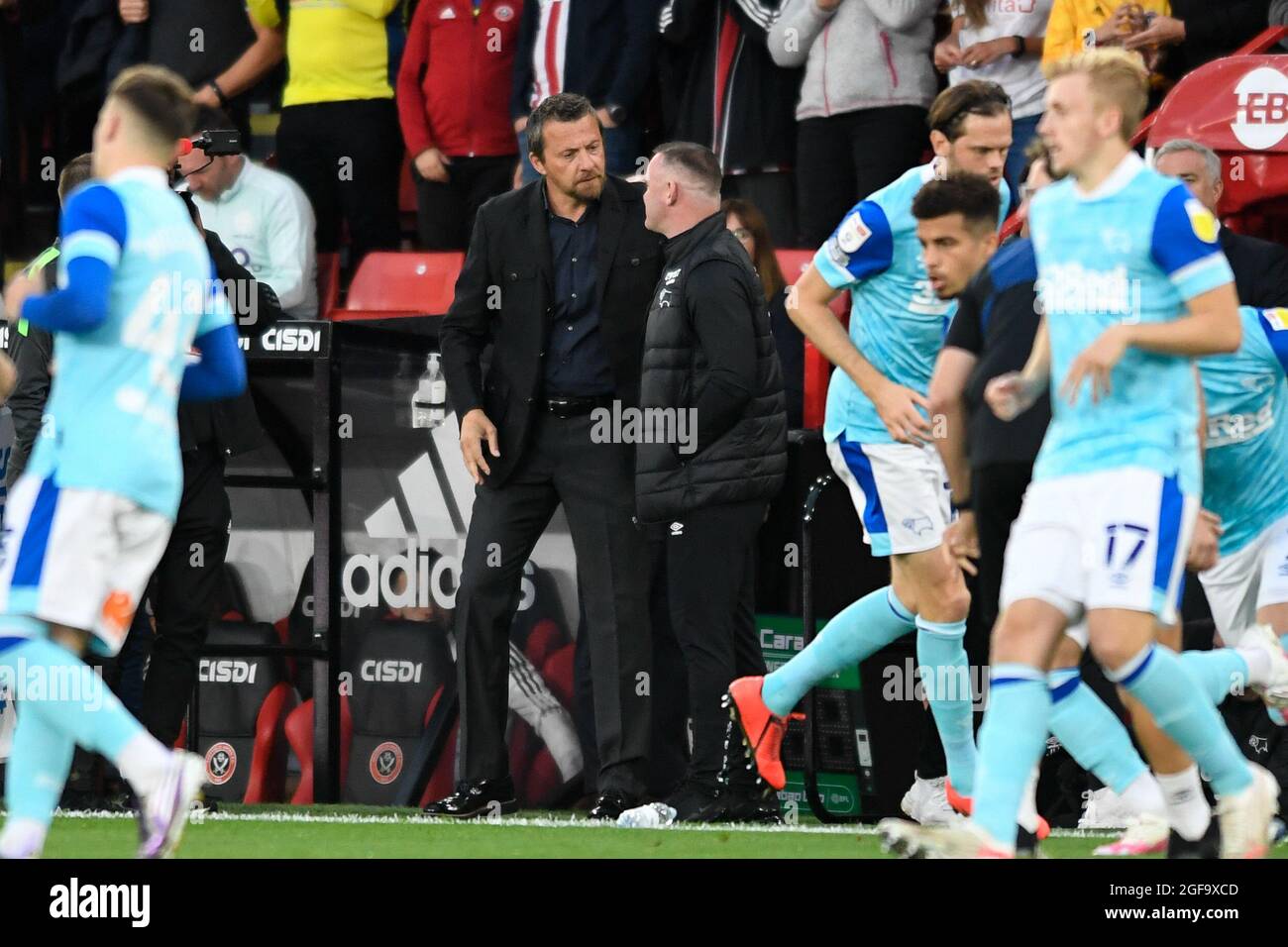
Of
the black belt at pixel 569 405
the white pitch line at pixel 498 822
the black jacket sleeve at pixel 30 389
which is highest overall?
the black jacket sleeve at pixel 30 389

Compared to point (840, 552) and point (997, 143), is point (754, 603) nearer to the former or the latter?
point (840, 552)

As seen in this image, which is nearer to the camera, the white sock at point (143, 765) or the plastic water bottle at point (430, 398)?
the white sock at point (143, 765)

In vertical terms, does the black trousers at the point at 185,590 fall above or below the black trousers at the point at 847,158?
below

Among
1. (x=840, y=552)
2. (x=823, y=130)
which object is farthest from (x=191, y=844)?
(x=823, y=130)

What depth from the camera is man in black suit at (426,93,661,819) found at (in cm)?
744

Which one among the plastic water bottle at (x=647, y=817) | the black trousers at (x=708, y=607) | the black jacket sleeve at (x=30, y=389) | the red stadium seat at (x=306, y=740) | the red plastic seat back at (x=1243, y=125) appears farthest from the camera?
the red stadium seat at (x=306, y=740)

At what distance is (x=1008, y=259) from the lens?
5.56 m

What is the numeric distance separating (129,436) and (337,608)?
130 inches

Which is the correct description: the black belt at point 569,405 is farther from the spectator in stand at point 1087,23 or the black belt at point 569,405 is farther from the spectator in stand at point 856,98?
the spectator in stand at point 1087,23

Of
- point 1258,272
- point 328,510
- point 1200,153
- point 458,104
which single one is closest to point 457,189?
point 458,104

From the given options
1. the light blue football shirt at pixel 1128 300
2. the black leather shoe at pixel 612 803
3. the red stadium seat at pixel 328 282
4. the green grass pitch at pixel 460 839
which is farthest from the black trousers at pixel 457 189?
the light blue football shirt at pixel 1128 300

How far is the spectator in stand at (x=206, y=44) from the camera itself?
35.2 ft

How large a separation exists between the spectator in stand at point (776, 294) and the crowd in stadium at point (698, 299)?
12 millimetres

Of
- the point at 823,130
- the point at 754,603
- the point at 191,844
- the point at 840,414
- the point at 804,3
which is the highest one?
the point at 804,3
